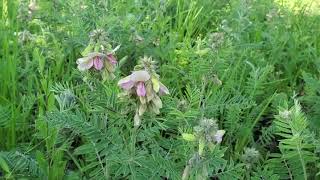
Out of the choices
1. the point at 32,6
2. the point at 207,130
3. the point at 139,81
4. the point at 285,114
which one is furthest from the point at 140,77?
the point at 32,6

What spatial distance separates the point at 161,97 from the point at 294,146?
449mm

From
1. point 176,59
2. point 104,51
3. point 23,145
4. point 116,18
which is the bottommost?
point 23,145

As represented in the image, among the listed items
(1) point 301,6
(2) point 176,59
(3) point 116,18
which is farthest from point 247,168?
(1) point 301,6

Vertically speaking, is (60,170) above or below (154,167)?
below

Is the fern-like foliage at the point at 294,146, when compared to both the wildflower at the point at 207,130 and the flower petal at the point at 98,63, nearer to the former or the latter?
the wildflower at the point at 207,130

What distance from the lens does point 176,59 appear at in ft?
8.06

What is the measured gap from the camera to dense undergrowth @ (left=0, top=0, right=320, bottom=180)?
5.13ft

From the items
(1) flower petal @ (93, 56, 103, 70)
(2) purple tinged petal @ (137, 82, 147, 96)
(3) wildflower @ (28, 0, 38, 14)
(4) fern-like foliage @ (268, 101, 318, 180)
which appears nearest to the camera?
(2) purple tinged petal @ (137, 82, 147, 96)

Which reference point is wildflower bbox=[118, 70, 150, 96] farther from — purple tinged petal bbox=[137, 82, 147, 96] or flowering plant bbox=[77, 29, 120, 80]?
flowering plant bbox=[77, 29, 120, 80]

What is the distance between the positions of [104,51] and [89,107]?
0.20m

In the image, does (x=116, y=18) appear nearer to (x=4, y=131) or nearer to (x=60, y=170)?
(x=4, y=131)

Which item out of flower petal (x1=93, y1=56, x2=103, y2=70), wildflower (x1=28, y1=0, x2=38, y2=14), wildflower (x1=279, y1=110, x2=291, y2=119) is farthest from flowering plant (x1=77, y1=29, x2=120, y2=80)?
wildflower (x1=28, y1=0, x2=38, y2=14)

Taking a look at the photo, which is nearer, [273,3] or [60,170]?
[60,170]

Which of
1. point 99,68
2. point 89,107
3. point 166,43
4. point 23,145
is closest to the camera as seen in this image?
point 99,68
